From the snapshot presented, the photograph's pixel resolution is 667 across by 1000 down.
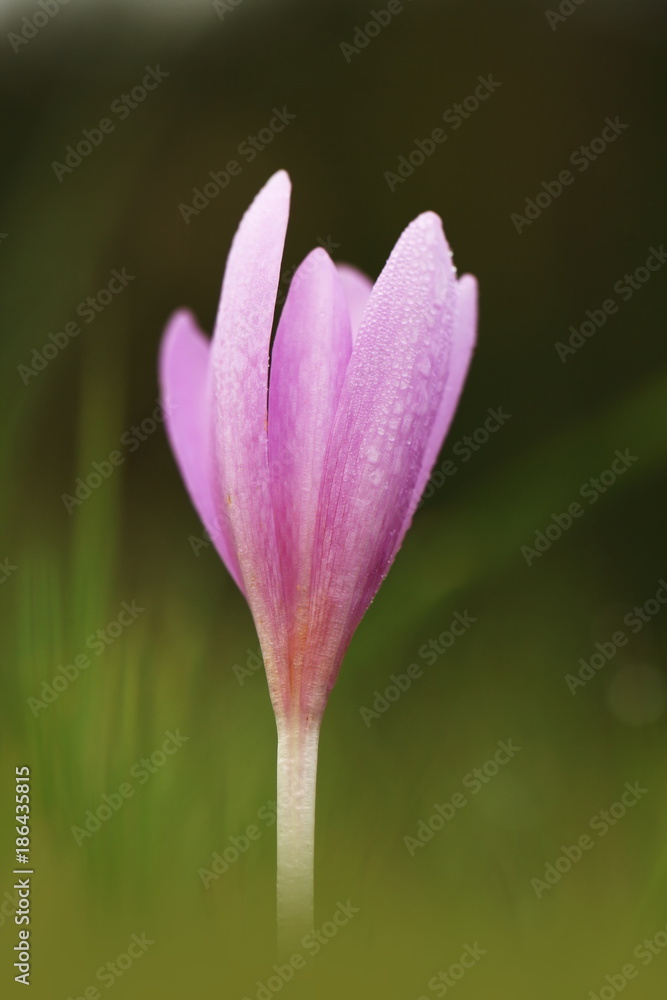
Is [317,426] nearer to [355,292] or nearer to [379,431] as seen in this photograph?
[379,431]

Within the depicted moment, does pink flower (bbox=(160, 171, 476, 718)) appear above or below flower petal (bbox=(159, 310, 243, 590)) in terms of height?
below

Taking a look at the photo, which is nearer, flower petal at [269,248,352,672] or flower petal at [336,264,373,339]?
flower petal at [269,248,352,672]

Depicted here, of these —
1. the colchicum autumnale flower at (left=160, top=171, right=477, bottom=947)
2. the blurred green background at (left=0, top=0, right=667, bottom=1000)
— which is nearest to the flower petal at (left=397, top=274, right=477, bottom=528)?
the colchicum autumnale flower at (left=160, top=171, right=477, bottom=947)

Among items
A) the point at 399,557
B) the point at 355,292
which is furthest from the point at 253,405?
the point at 399,557

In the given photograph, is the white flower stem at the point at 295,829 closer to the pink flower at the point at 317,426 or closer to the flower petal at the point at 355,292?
the pink flower at the point at 317,426

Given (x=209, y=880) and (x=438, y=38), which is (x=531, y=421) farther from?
(x=209, y=880)

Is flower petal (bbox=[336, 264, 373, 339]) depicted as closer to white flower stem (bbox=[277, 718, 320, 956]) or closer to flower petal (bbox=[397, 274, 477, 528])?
flower petal (bbox=[397, 274, 477, 528])
